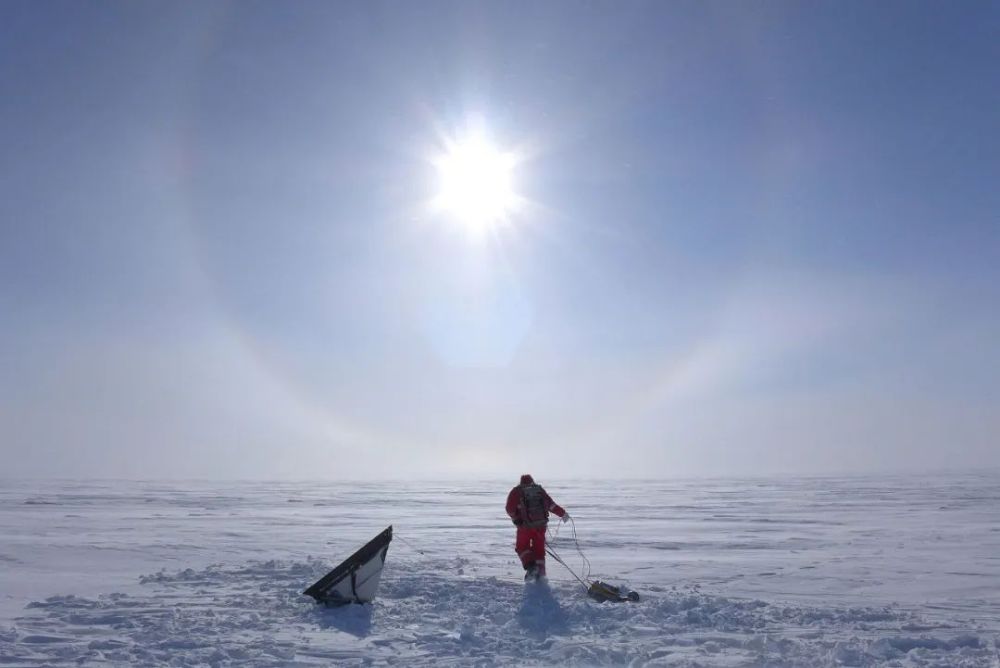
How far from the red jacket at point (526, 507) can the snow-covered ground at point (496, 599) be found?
2.95 feet

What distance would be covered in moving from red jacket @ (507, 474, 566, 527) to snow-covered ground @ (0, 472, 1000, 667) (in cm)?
90

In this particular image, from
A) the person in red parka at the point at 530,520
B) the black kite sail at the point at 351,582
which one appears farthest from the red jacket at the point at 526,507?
the black kite sail at the point at 351,582

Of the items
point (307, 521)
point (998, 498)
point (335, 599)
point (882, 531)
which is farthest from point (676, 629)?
point (998, 498)

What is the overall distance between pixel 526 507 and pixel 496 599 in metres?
1.92

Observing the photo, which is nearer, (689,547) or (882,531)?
(689,547)

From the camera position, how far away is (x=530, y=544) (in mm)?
10359

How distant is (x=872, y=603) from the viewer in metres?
8.71

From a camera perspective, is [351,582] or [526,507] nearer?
[351,582]

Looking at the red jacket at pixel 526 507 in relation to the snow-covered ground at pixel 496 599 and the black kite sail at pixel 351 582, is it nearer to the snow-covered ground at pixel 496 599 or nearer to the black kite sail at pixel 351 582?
the snow-covered ground at pixel 496 599

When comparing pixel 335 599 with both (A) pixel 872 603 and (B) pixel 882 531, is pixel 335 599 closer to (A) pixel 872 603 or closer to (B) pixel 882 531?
(A) pixel 872 603

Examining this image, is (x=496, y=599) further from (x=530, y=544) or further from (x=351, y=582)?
(x=351, y=582)

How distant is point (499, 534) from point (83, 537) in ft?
30.2

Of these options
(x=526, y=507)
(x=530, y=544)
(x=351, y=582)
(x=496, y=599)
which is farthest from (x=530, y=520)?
(x=351, y=582)

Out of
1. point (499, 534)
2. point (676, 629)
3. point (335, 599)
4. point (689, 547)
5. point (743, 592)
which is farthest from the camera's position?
point (499, 534)
